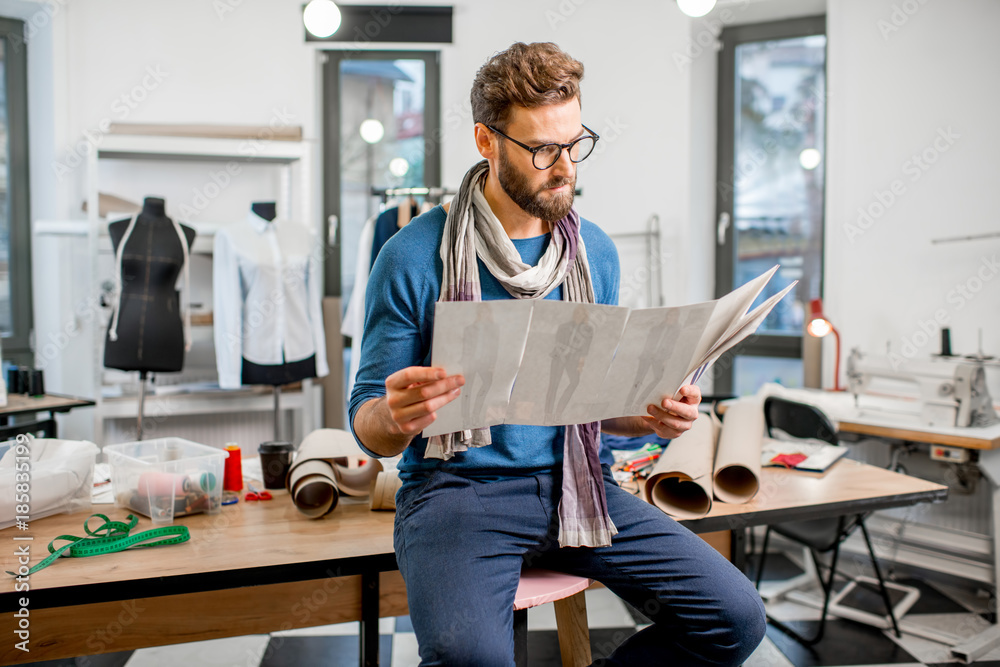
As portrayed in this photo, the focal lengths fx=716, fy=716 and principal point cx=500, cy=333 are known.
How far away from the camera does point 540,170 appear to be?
131 centimetres

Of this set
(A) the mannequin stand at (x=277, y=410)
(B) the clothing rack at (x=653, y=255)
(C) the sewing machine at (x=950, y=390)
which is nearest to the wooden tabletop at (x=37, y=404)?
(A) the mannequin stand at (x=277, y=410)

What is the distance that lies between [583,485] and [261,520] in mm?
677

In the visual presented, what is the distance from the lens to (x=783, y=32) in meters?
3.69

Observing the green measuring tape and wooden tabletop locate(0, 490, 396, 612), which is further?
the green measuring tape

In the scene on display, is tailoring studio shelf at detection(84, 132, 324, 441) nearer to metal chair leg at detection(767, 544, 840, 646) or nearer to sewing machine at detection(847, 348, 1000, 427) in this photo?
metal chair leg at detection(767, 544, 840, 646)

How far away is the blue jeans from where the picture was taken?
1079 mm

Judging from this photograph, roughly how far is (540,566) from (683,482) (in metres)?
0.46

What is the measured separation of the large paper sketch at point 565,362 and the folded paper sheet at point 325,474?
59cm

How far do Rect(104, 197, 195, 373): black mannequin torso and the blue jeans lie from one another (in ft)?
7.15
